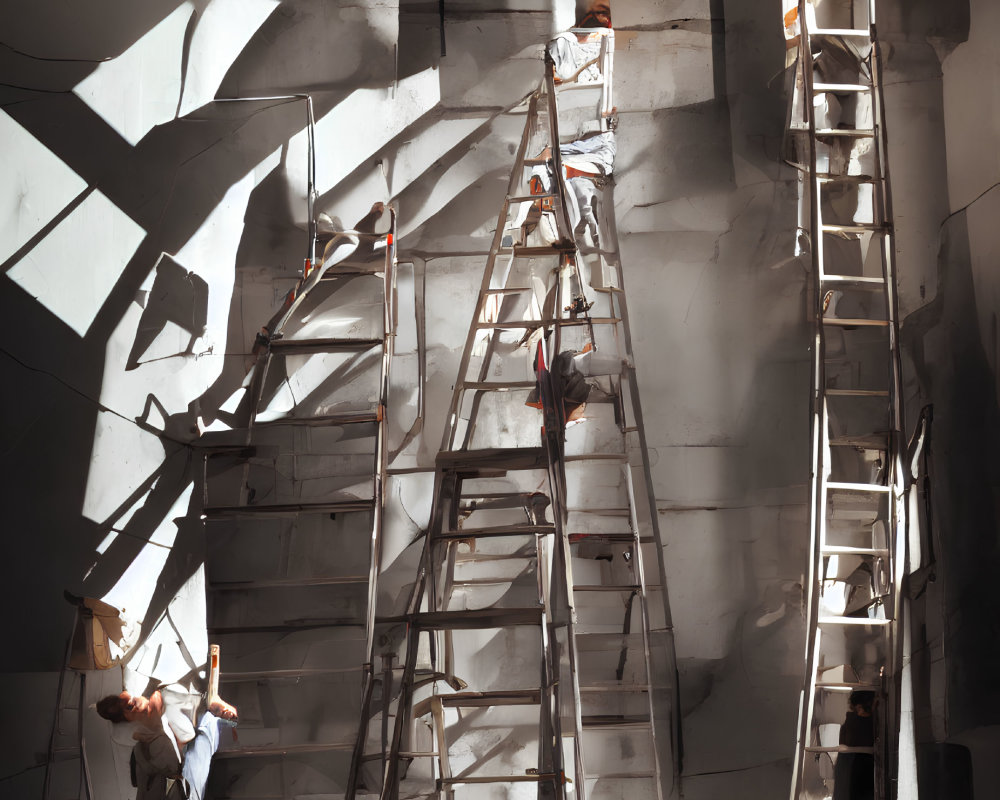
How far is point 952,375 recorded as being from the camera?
4000mm

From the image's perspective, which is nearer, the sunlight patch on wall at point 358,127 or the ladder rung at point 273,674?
the ladder rung at point 273,674

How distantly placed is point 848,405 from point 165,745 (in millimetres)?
2978

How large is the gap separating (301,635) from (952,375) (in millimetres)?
2826

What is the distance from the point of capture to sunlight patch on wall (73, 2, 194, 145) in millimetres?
4176

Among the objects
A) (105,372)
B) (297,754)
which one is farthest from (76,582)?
(297,754)

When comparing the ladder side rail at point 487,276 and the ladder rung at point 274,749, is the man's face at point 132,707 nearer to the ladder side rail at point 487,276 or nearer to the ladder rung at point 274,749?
the ladder rung at point 274,749

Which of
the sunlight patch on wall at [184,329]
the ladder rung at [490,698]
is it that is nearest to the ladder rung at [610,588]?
the ladder rung at [490,698]

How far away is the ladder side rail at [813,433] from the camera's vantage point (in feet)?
11.4

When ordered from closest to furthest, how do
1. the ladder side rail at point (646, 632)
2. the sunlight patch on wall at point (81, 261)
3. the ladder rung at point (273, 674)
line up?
the ladder side rail at point (646, 632) < the ladder rung at point (273, 674) < the sunlight patch on wall at point (81, 261)

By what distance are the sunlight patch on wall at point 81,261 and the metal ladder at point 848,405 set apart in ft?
9.26

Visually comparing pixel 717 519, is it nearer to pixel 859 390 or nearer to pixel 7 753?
Answer: pixel 859 390

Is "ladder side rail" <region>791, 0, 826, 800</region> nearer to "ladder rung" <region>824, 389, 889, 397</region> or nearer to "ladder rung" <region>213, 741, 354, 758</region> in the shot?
"ladder rung" <region>824, 389, 889, 397</region>

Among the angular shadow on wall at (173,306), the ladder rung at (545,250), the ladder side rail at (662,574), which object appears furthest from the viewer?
the angular shadow on wall at (173,306)

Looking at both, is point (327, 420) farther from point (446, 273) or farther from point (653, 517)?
point (653, 517)
